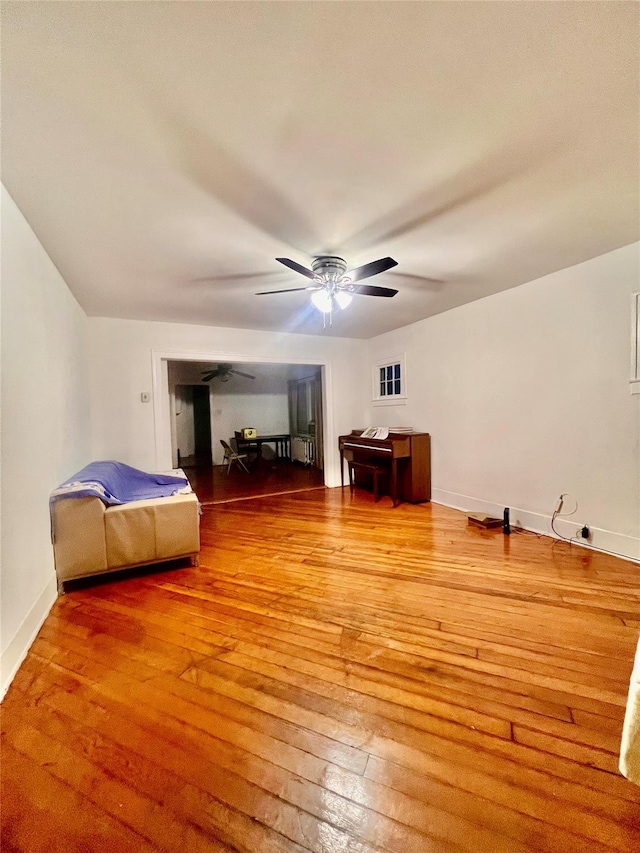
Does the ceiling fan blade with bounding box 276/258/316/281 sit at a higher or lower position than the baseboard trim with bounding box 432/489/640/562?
higher

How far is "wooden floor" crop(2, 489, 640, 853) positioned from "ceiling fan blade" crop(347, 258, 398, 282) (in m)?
2.17

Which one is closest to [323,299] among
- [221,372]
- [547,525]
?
[547,525]

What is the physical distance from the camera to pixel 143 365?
13.5ft

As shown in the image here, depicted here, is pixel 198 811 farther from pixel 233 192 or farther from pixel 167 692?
pixel 233 192

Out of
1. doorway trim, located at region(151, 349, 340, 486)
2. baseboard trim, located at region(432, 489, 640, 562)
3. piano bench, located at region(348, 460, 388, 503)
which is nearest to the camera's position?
baseboard trim, located at region(432, 489, 640, 562)

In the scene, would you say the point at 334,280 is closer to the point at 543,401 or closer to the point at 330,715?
the point at 543,401

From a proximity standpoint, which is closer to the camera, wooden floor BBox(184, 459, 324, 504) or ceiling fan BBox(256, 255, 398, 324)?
ceiling fan BBox(256, 255, 398, 324)

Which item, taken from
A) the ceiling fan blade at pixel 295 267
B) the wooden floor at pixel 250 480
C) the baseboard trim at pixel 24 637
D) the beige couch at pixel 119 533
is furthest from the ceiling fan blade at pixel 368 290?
the wooden floor at pixel 250 480

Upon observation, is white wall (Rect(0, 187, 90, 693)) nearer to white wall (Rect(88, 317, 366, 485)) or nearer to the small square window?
white wall (Rect(88, 317, 366, 485))

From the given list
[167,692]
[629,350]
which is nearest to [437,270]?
[629,350]

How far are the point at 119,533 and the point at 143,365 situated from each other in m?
2.48

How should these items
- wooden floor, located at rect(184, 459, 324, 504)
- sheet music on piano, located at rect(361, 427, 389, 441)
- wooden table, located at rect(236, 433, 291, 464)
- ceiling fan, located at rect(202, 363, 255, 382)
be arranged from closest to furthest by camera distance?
sheet music on piano, located at rect(361, 427, 389, 441)
wooden floor, located at rect(184, 459, 324, 504)
ceiling fan, located at rect(202, 363, 255, 382)
wooden table, located at rect(236, 433, 291, 464)

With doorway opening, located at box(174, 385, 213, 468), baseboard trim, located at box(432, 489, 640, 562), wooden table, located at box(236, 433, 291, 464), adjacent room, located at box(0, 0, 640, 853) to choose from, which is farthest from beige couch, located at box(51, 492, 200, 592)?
doorway opening, located at box(174, 385, 213, 468)

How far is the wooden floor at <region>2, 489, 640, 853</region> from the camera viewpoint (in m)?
0.94
